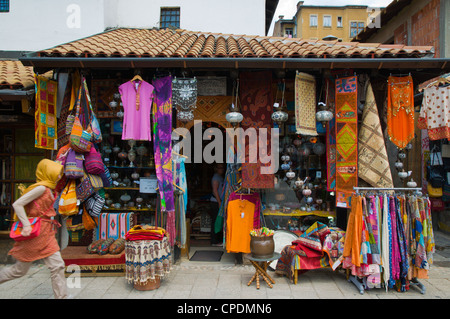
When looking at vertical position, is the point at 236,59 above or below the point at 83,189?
above

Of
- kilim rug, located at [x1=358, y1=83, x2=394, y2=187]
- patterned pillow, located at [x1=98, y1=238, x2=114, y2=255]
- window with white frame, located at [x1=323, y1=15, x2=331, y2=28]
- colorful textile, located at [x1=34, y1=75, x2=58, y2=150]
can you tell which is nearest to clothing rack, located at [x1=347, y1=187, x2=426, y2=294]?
kilim rug, located at [x1=358, y1=83, x2=394, y2=187]

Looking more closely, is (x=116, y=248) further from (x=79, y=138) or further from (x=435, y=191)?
(x=435, y=191)

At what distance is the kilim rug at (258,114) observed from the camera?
562 cm

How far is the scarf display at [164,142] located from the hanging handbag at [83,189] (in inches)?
44.6

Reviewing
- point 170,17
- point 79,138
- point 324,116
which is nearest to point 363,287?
point 324,116

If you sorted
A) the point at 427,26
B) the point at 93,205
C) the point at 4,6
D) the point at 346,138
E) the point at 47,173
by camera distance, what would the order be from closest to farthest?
the point at 47,173 → the point at 93,205 → the point at 346,138 → the point at 4,6 → the point at 427,26

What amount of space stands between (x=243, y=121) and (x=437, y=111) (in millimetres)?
3603

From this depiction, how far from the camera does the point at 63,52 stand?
5.15 metres

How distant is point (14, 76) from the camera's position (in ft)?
19.5

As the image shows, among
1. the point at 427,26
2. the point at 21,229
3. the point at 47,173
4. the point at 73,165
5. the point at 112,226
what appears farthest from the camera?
the point at 427,26

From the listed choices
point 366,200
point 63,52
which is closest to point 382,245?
point 366,200

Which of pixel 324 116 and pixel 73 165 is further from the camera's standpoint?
pixel 324 116

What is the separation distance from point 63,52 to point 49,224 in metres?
2.91
